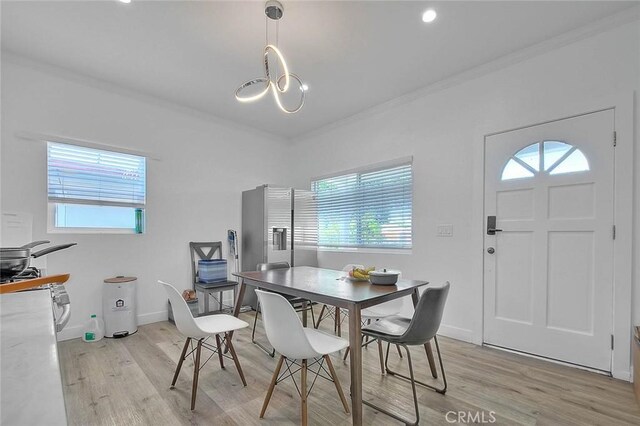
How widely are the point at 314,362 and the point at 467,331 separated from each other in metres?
1.66

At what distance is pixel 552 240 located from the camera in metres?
2.64

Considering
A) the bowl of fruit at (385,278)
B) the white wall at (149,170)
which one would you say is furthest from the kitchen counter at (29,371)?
the white wall at (149,170)

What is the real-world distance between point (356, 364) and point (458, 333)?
1.98m

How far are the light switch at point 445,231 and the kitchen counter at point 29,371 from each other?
3.26 m

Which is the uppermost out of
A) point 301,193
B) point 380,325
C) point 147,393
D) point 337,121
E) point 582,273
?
point 337,121

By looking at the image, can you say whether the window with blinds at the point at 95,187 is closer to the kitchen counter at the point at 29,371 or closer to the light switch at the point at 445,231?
the kitchen counter at the point at 29,371

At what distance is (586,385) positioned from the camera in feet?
7.27

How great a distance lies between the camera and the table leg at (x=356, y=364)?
1.67m

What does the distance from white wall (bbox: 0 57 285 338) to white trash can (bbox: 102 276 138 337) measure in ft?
0.59

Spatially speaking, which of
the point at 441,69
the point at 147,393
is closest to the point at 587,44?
the point at 441,69

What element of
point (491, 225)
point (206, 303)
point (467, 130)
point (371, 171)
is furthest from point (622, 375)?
point (206, 303)

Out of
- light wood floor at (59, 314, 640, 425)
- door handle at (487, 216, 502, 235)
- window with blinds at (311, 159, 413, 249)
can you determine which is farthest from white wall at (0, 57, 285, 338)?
door handle at (487, 216, 502, 235)

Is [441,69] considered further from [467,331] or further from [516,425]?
[516,425]

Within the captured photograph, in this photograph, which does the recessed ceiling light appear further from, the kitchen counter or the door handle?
the kitchen counter
